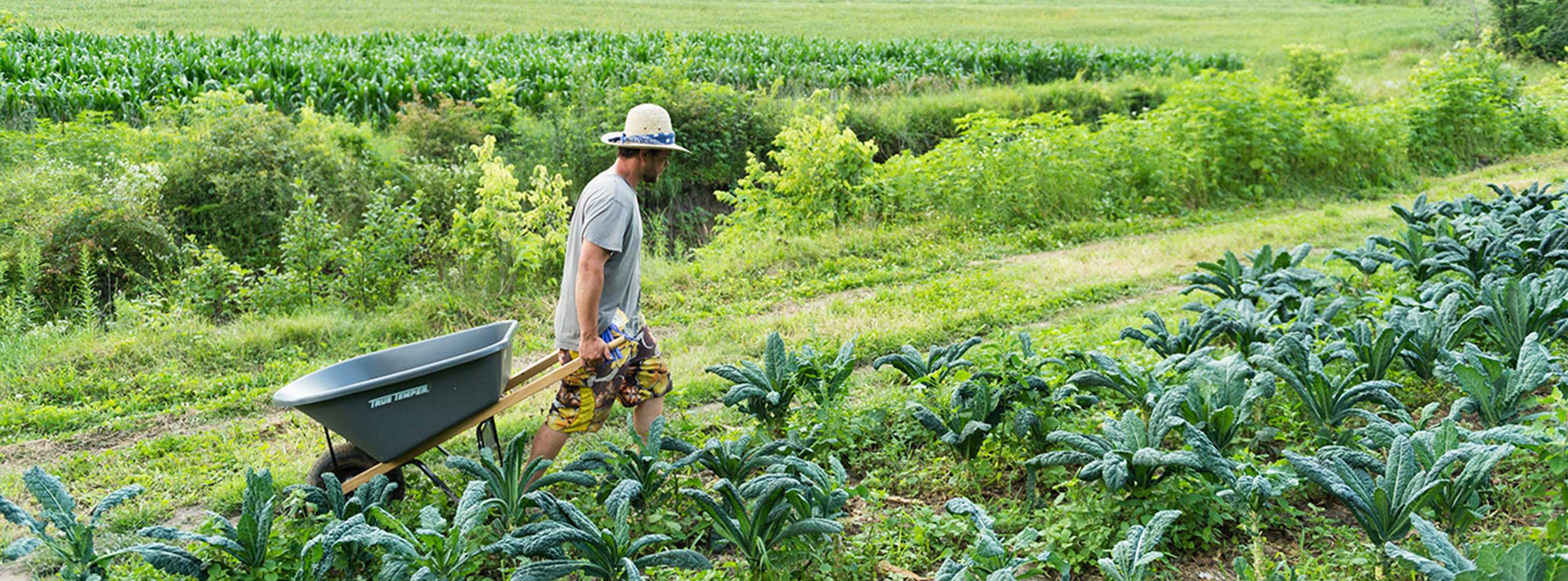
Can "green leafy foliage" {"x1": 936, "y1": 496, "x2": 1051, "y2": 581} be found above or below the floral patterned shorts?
below

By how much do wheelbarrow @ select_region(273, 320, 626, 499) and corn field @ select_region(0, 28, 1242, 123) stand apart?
35.9 feet

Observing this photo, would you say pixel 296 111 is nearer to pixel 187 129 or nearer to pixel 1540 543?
pixel 187 129

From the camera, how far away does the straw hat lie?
4562mm

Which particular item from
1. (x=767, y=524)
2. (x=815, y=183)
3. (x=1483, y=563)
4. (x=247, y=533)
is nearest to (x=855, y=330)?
(x=767, y=524)

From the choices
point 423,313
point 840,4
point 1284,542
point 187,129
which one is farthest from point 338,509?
point 840,4

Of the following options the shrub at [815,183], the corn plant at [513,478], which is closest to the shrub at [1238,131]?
the shrub at [815,183]

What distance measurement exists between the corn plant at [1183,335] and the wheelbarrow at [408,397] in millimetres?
3001

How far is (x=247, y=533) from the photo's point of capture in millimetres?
3848

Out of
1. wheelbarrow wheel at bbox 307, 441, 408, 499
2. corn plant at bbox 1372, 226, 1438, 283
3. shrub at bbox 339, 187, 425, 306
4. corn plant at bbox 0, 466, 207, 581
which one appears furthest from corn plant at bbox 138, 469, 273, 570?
corn plant at bbox 1372, 226, 1438, 283

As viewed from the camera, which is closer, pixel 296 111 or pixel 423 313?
pixel 423 313

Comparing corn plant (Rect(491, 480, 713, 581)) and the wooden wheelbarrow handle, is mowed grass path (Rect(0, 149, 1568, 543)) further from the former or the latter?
corn plant (Rect(491, 480, 713, 581))

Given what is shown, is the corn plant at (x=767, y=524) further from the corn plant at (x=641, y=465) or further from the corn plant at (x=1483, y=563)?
the corn plant at (x=1483, y=563)

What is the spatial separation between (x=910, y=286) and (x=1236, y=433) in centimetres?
443

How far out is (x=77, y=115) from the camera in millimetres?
14250
